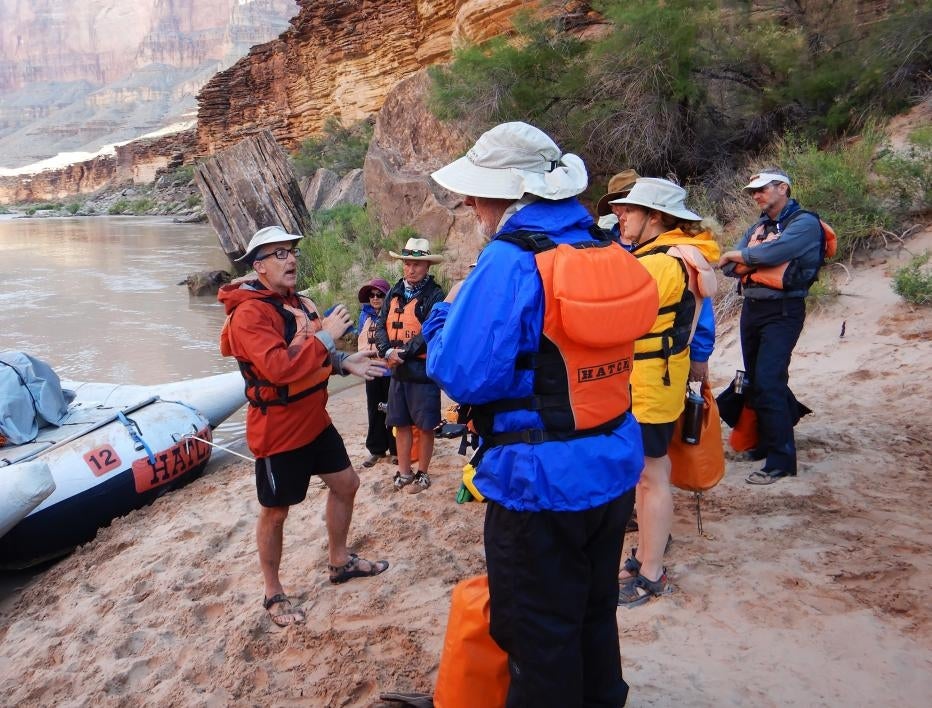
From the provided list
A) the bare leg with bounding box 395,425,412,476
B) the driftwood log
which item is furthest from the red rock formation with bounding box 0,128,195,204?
the bare leg with bounding box 395,425,412,476

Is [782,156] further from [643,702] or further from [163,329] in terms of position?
[163,329]

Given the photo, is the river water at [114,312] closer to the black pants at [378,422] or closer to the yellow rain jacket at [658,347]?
the black pants at [378,422]

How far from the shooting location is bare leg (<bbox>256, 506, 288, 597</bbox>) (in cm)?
330

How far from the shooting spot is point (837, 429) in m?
4.95

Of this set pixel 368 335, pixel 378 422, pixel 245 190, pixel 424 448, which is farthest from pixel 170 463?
pixel 245 190

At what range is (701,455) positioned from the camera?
131 inches

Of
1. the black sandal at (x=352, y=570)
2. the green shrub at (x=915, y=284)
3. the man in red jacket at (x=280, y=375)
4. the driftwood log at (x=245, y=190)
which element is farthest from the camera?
the driftwood log at (x=245, y=190)

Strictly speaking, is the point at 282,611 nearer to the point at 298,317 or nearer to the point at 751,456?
the point at 298,317

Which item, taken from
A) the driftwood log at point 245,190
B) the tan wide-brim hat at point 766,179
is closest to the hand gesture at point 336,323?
the tan wide-brim hat at point 766,179

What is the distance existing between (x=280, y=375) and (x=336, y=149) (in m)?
23.5

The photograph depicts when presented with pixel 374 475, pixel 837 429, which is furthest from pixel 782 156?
pixel 374 475

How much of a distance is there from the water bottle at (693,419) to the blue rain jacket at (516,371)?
136 centimetres

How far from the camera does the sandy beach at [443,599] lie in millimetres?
2666

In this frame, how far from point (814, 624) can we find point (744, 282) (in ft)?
7.39
